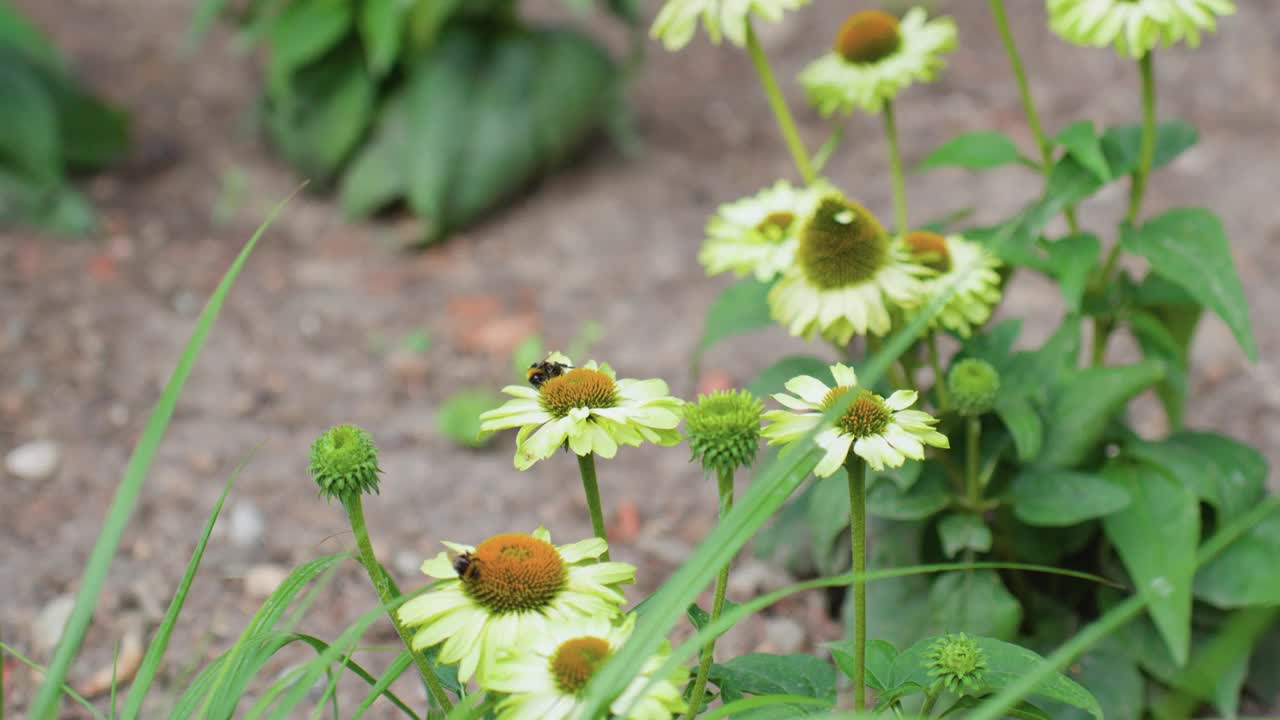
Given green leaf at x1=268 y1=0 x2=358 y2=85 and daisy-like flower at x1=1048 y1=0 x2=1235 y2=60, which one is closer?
daisy-like flower at x1=1048 y1=0 x2=1235 y2=60

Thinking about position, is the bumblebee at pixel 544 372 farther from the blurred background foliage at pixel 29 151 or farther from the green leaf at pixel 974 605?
the blurred background foliage at pixel 29 151

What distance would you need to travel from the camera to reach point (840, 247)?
3.91ft

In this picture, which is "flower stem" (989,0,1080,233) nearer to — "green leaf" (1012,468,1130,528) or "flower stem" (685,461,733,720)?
"green leaf" (1012,468,1130,528)

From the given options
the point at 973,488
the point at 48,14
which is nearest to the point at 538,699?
the point at 973,488

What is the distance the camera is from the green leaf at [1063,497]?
1287 millimetres

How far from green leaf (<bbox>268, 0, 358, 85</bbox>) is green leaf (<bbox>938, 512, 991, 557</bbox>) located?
2077 mm

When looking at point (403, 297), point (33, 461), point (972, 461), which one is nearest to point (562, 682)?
point (972, 461)

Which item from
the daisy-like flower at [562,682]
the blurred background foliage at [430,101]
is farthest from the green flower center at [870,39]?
the blurred background foliage at [430,101]

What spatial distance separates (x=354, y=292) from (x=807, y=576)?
1.45 m

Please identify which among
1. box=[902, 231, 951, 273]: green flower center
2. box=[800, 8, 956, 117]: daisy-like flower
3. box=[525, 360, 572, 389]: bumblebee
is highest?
box=[800, 8, 956, 117]: daisy-like flower

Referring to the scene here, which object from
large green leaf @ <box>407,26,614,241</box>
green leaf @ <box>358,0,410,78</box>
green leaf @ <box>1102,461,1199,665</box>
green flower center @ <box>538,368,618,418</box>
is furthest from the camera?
large green leaf @ <box>407,26,614,241</box>

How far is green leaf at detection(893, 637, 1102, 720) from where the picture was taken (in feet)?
3.02

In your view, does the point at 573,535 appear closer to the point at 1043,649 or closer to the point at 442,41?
the point at 1043,649

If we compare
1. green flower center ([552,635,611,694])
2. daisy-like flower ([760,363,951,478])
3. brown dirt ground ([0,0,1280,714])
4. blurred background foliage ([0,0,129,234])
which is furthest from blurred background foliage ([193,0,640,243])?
green flower center ([552,635,611,694])
